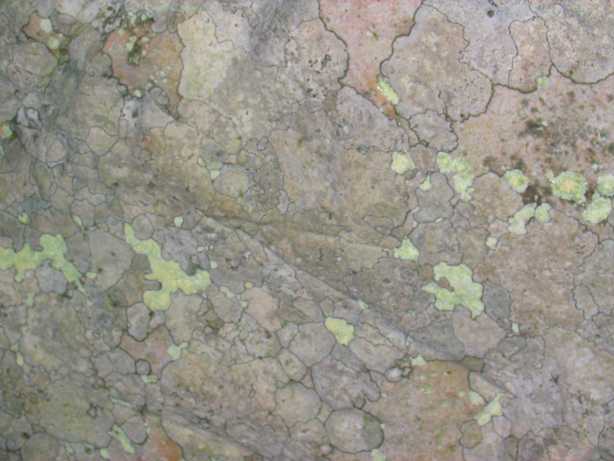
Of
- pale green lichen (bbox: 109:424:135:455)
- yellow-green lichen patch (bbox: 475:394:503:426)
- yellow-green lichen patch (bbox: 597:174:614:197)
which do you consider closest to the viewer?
yellow-green lichen patch (bbox: 597:174:614:197)

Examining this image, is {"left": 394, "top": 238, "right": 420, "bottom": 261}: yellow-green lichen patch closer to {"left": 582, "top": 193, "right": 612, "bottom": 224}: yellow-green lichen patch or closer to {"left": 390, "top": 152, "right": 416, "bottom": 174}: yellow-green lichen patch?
{"left": 390, "top": 152, "right": 416, "bottom": 174}: yellow-green lichen patch

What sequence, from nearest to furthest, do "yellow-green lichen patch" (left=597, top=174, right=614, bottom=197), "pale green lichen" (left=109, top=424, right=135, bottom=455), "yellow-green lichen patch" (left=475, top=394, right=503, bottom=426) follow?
"yellow-green lichen patch" (left=597, top=174, right=614, bottom=197), "yellow-green lichen patch" (left=475, top=394, right=503, bottom=426), "pale green lichen" (left=109, top=424, right=135, bottom=455)

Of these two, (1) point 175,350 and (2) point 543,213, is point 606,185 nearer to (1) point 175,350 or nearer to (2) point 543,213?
(2) point 543,213

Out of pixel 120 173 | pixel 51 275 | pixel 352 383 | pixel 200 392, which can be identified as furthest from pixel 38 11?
pixel 352 383

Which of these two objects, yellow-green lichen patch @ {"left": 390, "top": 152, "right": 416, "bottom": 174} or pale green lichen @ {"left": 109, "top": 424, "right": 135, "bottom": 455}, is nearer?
yellow-green lichen patch @ {"left": 390, "top": 152, "right": 416, "bottom": 174}

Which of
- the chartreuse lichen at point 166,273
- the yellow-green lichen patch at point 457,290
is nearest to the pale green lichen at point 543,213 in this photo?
the yellow-green lichen patch at point 457,290

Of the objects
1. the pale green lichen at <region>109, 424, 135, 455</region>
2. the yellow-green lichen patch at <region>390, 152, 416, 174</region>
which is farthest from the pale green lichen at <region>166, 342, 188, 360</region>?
the yellow-green lichen patch at <region>390, 152, 416, 174</region>

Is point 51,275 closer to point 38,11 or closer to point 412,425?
point 38,11

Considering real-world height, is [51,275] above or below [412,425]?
below
